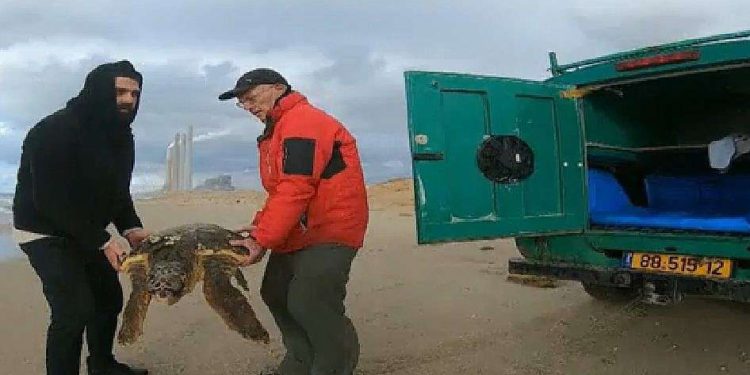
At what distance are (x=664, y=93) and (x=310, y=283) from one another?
4356 millimetres

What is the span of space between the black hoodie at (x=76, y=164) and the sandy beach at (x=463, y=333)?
48.8 inches

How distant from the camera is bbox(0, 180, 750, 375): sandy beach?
4656 millimetres

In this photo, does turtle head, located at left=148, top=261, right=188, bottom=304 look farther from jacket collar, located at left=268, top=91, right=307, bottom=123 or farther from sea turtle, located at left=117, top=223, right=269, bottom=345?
jacket collar, located at left=268, top=91, right=307, bottom=123

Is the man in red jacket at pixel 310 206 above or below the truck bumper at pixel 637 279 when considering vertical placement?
above

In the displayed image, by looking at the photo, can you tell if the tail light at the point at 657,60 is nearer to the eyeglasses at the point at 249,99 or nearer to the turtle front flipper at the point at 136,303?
the eyeglasses at the point at 249,99

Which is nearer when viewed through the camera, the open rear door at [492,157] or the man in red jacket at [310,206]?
the man in red jacket at [310,206]

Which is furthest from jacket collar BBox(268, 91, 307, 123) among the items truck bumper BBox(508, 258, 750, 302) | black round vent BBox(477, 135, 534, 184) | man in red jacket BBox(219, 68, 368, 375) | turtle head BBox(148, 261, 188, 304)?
truck bumper BBox(508, 258, 750, 302)

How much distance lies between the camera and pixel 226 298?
3762 mm

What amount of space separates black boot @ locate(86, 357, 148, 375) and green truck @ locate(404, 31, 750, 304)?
1.93m

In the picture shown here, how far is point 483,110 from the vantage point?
4707mm

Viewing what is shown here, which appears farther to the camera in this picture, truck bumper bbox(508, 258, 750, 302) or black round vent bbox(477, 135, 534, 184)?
black round vent bbox(477, 135, 534, 184)

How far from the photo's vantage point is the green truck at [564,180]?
4.38m

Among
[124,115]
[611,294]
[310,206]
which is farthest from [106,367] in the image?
[611,294]

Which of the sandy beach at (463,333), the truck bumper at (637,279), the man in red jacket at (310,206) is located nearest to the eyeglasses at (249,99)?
the man in red jacket at (310,206)
